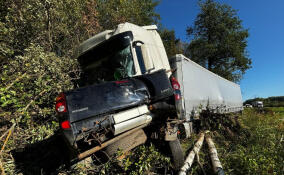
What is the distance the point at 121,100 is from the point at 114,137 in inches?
19.9


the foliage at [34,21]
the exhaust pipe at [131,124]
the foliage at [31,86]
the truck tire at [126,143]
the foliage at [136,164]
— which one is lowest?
the foliage at [136,164]

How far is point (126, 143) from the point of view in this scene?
215 centimetres

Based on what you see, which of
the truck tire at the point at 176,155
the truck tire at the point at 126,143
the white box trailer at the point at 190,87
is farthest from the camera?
the white box trailer at the point at 190,87

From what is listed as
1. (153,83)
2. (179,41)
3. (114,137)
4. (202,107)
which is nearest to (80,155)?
(114,137)

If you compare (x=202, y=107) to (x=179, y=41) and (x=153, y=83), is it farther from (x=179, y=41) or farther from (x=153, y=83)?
(x=179, y=41)

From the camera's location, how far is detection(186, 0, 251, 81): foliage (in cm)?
1647

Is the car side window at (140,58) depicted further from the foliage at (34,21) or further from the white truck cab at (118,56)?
the foliage at (34,21)

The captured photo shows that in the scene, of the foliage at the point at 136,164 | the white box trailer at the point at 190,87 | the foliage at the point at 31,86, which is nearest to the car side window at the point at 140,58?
the white box trailer at the point at 190,87

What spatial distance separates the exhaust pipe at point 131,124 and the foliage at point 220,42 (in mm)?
17198

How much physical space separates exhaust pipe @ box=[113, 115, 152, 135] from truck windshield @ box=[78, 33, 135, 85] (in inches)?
59.3

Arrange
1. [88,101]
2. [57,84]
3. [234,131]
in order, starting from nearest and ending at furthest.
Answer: [88,101] → [57,84] → [234,131]

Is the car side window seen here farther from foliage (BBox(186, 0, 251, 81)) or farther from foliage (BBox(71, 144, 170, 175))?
foliage (BBox(186, 0, 251, 81))

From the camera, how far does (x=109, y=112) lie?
1.84m

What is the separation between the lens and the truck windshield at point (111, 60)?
330 cm
